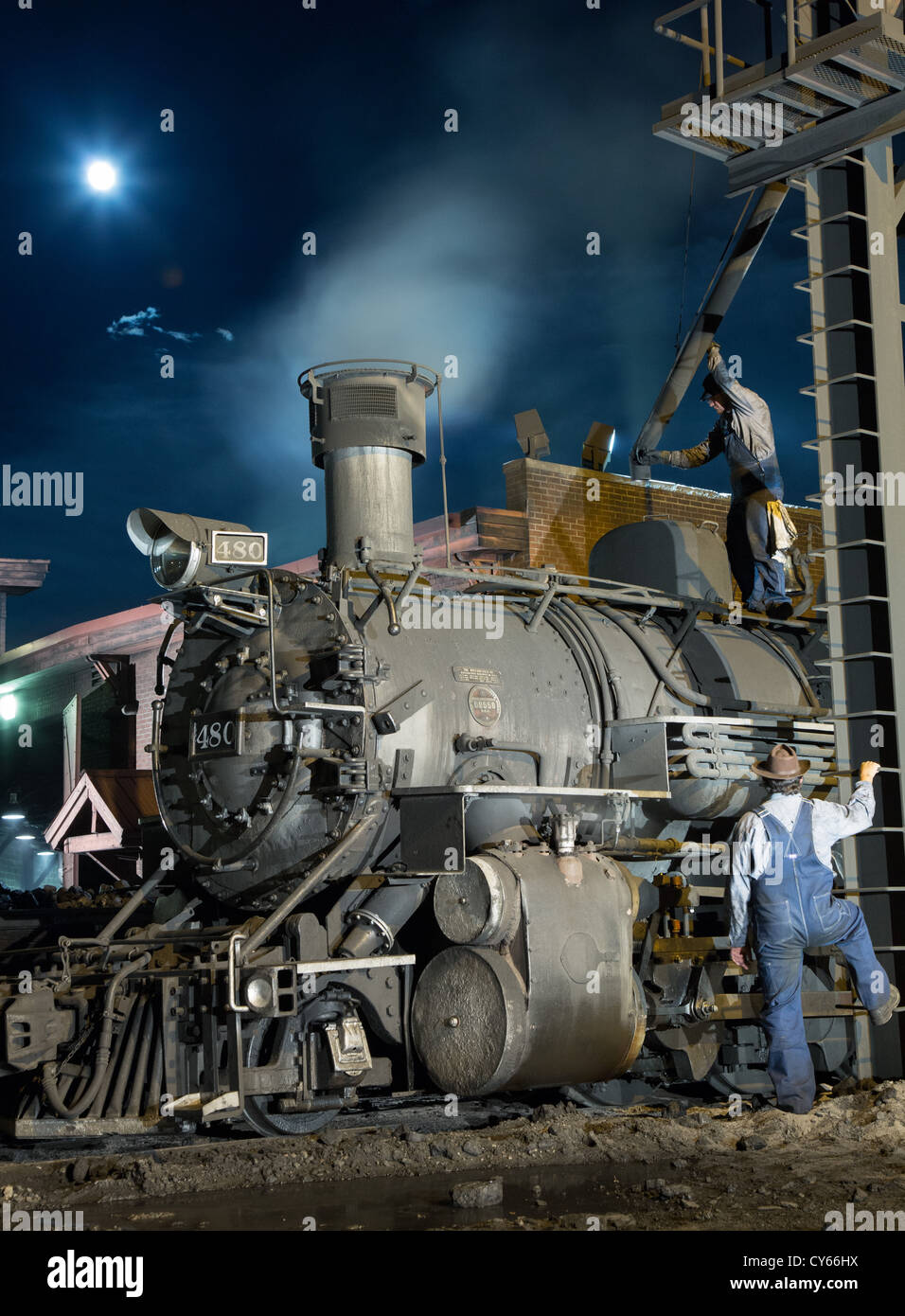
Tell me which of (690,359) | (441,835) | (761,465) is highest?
(690,359)

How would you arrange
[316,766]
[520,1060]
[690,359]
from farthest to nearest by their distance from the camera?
[690,359] → [316,766] → [520,1060]

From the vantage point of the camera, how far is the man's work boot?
811 cm

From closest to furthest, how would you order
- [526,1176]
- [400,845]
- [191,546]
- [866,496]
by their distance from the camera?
[526,1176], [400,845], [191,546], [866,496]

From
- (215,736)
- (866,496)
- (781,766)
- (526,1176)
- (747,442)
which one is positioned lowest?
(526,1176)

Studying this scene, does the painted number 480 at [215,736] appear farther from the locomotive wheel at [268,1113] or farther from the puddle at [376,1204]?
the puddle at [376,1204]

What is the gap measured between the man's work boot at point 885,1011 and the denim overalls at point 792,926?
0.03m

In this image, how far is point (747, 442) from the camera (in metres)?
10.2

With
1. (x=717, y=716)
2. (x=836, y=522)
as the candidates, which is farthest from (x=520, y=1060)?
(x=836, y=522)

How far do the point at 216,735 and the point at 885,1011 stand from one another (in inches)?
169

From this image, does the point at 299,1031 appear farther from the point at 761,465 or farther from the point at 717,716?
the point at 761,465

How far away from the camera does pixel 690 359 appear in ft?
51.4

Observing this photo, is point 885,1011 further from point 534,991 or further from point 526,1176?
point 526,1176

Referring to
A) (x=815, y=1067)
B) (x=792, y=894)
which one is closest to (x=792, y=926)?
(x=792, y=894)
